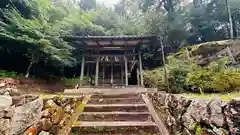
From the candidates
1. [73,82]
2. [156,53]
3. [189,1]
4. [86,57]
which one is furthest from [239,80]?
[189,1]

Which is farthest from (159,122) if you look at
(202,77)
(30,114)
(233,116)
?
(202,77)

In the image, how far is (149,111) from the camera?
351 centimetres

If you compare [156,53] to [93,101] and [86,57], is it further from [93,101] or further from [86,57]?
[93,101]

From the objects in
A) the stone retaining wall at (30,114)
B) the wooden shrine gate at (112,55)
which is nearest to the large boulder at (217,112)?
the stone retaining wall at (30,114)

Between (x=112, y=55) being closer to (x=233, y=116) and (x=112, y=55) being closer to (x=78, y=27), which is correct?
(x=78, y=27)

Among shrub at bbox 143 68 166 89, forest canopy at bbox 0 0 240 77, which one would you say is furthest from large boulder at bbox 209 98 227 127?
forest canopy at bbox 0 0 240 77

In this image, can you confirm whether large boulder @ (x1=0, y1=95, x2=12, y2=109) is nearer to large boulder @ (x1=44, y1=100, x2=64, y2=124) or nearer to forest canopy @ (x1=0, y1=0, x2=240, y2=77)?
large boulder @ (x1=44, y1=100, x2=64, y2=124)

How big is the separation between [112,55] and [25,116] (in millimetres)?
7957

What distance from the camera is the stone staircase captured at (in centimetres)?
281

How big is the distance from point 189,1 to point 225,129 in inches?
719

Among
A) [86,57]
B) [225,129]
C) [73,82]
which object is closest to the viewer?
[225,129]

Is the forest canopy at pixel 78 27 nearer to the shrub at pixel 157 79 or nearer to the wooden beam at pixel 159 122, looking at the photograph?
the shrub at pixel 157 79

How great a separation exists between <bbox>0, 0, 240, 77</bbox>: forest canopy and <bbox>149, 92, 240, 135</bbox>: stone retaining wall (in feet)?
24.5

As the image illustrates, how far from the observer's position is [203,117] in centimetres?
188
